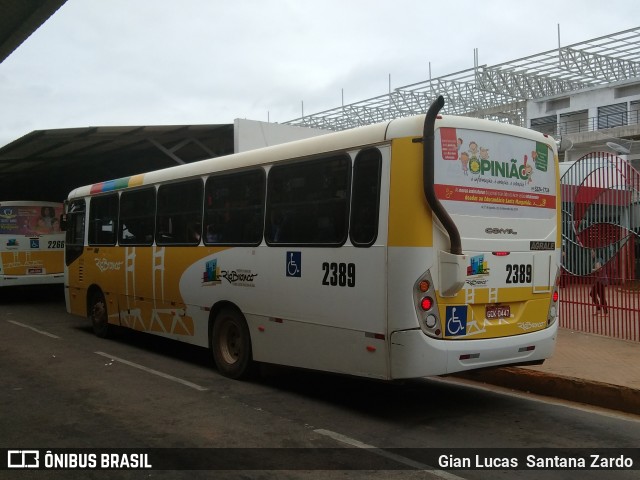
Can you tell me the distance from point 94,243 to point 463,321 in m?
8.20

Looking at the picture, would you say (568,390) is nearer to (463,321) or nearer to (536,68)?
(463,321)

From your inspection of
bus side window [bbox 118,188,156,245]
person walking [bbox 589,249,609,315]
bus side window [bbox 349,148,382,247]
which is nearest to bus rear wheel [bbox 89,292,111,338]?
bus side window [bbox 118,188,156,245]

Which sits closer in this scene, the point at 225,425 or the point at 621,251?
the point at 225,425

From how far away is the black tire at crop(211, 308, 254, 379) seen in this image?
8.04 meters

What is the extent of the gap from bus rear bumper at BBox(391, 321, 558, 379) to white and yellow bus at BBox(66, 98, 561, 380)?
0.01m

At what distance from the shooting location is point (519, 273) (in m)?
6.56

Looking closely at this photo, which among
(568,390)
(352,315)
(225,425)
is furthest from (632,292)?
(225,425)

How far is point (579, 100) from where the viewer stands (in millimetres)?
44719

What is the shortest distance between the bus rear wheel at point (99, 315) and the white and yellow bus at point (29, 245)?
753 cm

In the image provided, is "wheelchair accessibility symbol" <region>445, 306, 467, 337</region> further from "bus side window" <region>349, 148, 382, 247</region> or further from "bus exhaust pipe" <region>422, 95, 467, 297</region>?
"bus side window" <region>349, 148, 382, 247</region>

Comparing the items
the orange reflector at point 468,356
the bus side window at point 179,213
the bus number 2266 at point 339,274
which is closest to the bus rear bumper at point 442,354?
the orange reflector at point 468,356

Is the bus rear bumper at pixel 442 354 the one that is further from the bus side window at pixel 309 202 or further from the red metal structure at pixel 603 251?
the red metal structure at pixel 603 251

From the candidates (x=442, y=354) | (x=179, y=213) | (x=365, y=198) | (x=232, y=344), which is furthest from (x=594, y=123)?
(x=442, y=354)

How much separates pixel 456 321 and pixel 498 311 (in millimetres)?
620
